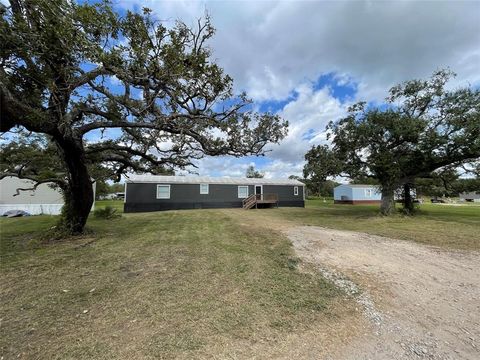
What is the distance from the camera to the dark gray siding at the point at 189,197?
849 inches

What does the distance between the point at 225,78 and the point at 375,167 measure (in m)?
11.6

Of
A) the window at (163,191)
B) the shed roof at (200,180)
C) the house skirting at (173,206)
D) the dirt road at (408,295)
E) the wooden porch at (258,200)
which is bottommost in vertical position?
the dirt road at (408,295)

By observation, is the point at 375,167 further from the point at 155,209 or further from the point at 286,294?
the point at 155,209

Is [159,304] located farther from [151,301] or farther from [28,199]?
[28,199]

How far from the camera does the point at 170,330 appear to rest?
2.83 m

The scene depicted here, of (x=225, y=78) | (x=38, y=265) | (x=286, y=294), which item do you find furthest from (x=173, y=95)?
(x=286, y=294)

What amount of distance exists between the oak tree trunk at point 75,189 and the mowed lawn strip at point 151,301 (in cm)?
213

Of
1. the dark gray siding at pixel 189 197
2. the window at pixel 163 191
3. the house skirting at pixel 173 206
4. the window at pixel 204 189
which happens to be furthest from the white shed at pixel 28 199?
the window at pixel 204 189

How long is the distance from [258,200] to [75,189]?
17.8m

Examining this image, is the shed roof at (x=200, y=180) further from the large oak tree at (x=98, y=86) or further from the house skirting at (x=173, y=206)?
the large oak tree at (x=98, y=86)

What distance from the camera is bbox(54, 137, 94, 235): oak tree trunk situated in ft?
24.5

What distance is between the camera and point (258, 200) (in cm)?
2456

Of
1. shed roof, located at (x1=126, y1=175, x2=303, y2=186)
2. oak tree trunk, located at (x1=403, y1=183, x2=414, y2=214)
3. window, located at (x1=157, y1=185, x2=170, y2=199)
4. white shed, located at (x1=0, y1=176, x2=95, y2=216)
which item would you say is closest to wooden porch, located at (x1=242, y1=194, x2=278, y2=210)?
shed roof, located at (x1=126, y1=175, x2=303, y2=186)

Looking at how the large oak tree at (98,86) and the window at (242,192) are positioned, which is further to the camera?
the window at (242,192)
